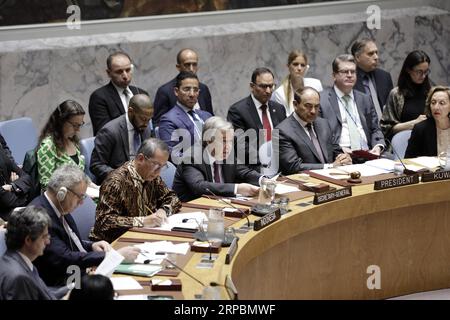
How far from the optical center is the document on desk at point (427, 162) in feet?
22.3

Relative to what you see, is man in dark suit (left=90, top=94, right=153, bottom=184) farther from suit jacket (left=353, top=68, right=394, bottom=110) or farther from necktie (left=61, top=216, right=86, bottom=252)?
suit jacket (left=353, top=68, right=394, bottom=110)

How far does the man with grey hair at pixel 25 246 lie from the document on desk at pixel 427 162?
3.32 metres

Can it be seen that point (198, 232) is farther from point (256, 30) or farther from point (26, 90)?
point (256, 30)

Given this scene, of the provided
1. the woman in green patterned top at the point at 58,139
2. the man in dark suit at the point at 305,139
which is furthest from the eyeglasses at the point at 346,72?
the woman in green patterned top at the point at 58,139

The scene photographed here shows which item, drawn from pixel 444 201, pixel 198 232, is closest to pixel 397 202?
pixel 444 201

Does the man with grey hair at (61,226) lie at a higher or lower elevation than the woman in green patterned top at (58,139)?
lower

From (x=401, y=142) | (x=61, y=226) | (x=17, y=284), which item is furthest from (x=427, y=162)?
(x=17, y=284)

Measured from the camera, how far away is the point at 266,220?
5410mm

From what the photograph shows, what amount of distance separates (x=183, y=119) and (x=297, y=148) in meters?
0.99

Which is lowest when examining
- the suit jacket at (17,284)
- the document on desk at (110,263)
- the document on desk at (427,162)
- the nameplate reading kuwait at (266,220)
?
the suit jacket at (17,284)

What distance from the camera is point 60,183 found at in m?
5.01

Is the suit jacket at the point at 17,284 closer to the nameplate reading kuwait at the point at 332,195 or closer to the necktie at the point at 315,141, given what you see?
the nameplate reading kuwait at the point at 332,195

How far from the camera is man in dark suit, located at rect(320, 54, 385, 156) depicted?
308 inches

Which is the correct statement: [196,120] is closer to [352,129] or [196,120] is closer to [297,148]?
[297,148]
